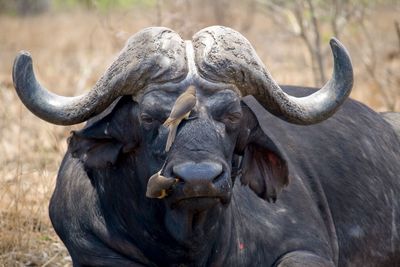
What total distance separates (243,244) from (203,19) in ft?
31.0

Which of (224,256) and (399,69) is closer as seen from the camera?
(224,256)

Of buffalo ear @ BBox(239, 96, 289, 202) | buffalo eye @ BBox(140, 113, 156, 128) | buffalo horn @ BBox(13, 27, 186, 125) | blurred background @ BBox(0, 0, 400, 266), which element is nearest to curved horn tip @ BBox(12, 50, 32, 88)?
buffalo horn @ BBox(13, 27, 186, 125)

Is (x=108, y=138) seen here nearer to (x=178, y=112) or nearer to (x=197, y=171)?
(x=178, y=112)

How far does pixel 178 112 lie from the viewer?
419 centimetres

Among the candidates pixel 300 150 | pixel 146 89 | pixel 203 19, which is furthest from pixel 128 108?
pixel 203 19

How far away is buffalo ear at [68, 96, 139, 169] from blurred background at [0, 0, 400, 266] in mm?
1573

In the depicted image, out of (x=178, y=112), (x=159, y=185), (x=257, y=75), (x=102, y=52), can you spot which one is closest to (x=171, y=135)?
(x=178, y=112)

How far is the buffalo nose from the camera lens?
4.00m

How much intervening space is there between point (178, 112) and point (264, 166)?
84 cm

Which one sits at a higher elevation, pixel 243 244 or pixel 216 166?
pixel 216 166

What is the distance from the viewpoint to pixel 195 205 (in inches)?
164

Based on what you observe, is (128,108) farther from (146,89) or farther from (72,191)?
(72,191)

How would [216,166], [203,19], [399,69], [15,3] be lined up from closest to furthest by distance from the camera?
[216,166] → [399,69] → [203,19] → [15,3]

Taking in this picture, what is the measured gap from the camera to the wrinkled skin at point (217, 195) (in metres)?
4.35
